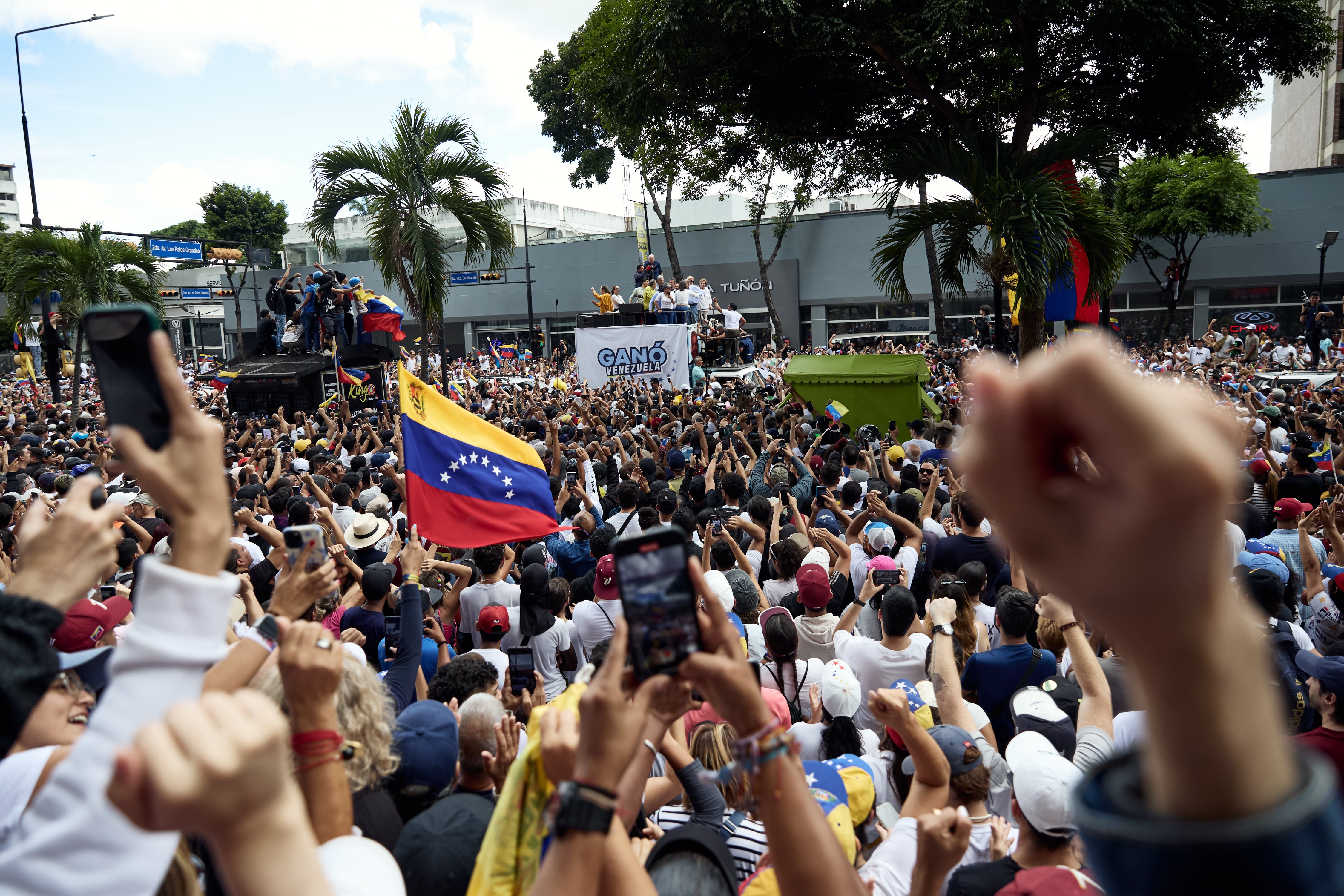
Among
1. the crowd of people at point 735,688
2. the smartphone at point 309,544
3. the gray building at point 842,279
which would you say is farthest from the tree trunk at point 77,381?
→ the smartphone at point 309,544

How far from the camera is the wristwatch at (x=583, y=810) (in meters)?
1.49

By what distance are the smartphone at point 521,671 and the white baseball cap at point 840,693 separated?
135 centimetres

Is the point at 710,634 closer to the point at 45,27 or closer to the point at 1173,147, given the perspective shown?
the point at 1173,147

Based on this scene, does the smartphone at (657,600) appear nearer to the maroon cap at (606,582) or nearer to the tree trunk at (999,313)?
the maroon cap at (606,582)

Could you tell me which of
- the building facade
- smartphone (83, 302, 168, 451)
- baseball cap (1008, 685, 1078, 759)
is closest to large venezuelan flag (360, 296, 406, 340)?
baseball cap (1008, 685, 1078, 759)

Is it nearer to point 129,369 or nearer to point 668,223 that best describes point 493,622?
point 129,369

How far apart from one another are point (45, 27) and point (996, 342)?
23920mm

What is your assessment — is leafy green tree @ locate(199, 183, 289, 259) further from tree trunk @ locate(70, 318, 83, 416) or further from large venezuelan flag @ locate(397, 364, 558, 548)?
large venezuelan flag @ locate(397, 364, 558, 548)

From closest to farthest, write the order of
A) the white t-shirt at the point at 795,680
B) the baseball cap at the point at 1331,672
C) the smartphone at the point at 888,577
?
the baseball cap at the point at 1331,672 < the white t-shirt at the point at 795,680 < the smartphone at the point at 888,577

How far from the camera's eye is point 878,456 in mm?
11695

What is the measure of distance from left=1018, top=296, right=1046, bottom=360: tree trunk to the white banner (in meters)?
6.43

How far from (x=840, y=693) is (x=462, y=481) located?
3610mm

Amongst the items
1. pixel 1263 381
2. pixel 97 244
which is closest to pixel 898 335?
pixel 1263 381

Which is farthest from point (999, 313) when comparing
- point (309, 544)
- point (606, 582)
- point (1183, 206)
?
point (1183, 206)
